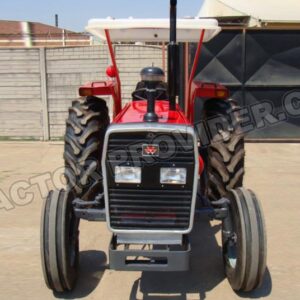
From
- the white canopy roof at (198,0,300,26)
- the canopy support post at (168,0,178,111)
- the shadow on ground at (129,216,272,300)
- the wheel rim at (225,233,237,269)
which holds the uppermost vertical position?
the white canopy roof at (198,0,300,26)

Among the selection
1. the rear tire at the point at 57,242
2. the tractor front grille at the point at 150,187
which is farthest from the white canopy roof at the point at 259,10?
the rear tire at the point at 57,242

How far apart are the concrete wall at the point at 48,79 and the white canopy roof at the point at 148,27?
4.37 metres

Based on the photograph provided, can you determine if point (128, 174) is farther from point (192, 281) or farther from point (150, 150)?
point (192, 281)

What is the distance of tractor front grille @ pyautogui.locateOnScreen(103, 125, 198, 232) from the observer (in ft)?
10.4

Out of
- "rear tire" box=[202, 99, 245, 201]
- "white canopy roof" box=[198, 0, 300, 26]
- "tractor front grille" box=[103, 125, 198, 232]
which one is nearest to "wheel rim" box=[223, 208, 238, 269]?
"tractor front grille" box=[103, 125, 198, 232]

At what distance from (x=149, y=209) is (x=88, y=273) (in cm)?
92

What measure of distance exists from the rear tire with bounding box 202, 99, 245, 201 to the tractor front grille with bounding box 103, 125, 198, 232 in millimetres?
1045

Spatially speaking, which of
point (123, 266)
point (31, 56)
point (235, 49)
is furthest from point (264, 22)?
point (123, 266)

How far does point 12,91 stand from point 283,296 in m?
7.36

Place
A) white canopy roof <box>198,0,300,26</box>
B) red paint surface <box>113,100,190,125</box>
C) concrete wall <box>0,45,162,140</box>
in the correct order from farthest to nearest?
white canopy roof <box>198,0,300,26</box> < concrete wall <box>0,45,162,140</box> < red paint surface <box>113,100,190,125</box>

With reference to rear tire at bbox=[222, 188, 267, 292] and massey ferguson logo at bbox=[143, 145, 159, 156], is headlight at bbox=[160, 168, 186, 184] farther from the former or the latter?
rear tire at bbox=[222, 188, 267, 292]

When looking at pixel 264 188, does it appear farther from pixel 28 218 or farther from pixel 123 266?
→ pixel 123 266

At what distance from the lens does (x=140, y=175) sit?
3.20 meters

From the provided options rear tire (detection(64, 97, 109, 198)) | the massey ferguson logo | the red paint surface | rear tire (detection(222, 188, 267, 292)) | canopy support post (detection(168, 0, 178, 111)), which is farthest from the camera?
rear tire (detection(64, 97, 109, 198))
